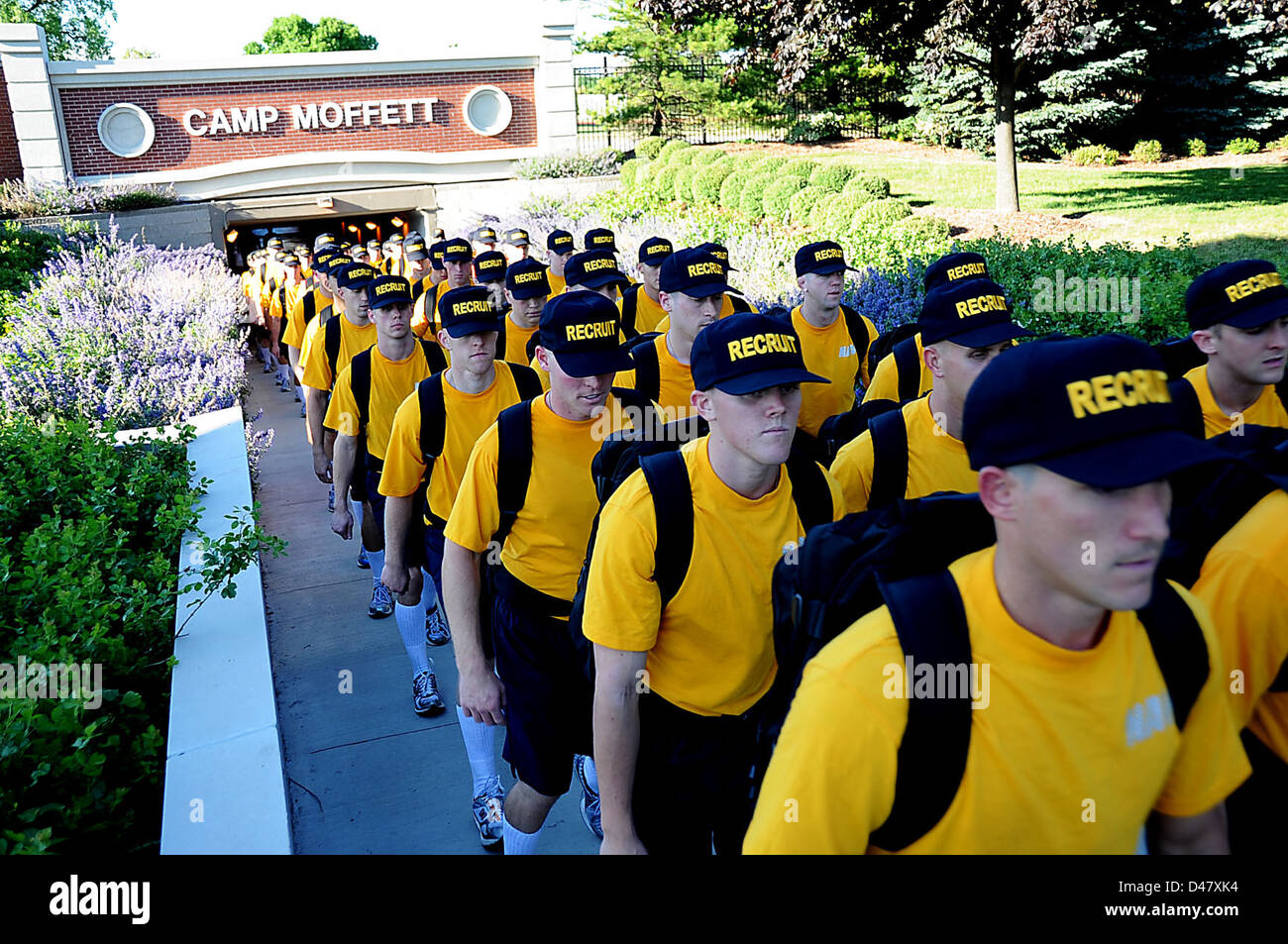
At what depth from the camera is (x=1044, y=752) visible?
177cm

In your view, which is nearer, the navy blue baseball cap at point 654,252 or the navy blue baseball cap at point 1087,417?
the navy blue baseball cap at point 1087,417

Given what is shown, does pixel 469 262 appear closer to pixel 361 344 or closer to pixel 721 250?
pixel 361 344

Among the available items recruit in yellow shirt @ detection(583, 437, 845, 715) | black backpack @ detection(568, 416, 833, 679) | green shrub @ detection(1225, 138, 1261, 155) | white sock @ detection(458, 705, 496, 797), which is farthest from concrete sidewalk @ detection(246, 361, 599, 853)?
green shrub @ detection(1225, 138, 1261, 155)

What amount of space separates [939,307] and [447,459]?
2428 mm

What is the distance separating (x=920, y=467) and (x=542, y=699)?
1725 millimetres

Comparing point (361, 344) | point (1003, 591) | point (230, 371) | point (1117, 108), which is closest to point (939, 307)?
point (1003, 591)

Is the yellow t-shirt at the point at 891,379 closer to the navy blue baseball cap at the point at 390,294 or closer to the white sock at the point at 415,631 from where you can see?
the white sock at the point at 415,631

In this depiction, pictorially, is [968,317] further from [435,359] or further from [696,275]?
[435,359]

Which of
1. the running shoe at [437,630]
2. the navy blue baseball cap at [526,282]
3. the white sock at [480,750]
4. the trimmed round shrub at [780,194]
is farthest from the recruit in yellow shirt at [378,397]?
the trimmed round shrub at [780,194]

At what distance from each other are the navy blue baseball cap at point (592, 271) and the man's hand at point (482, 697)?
4.51m

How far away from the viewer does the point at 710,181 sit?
20.0 meters

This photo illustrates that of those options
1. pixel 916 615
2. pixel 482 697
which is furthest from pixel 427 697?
pixel 916 615

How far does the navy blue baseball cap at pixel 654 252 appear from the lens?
796 centimetres

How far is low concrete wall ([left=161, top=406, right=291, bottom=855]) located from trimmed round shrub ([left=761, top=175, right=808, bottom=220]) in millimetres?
13475
